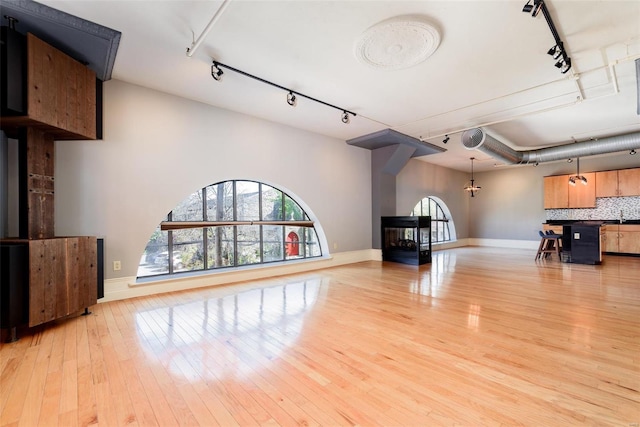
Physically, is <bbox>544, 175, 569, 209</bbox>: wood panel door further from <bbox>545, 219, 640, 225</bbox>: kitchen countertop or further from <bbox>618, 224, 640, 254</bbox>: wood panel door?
<bbox>618, 224, 640, 254</bbox>: wood panel door

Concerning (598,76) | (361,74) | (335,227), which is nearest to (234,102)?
(361,74)

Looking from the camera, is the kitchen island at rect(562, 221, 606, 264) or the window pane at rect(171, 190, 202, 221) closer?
the window pane at rect(171, 190, 202, 221)

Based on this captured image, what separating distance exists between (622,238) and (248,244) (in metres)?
9.93

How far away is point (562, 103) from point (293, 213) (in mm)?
5057

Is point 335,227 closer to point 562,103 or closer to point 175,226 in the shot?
point 175,226

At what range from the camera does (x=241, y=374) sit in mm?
1922

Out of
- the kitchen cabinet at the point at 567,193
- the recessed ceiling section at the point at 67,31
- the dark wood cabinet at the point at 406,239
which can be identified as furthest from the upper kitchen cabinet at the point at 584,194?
the recessed ceiling section at the point at 67,31

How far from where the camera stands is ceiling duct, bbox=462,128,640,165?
5676 mm

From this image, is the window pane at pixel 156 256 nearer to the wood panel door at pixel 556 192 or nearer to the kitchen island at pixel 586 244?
the kitchen island at pixel 586 244

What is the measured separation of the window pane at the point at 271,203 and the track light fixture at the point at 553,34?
4425 mm

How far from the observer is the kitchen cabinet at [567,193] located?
8.15 meters

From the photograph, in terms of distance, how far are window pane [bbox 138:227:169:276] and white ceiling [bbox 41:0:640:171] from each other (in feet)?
7.23

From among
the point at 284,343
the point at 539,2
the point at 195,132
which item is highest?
the point at 539,2

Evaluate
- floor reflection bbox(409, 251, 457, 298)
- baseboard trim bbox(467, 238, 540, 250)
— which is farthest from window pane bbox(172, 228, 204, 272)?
baseboard trim bbox(467, 238, 540, 250)
